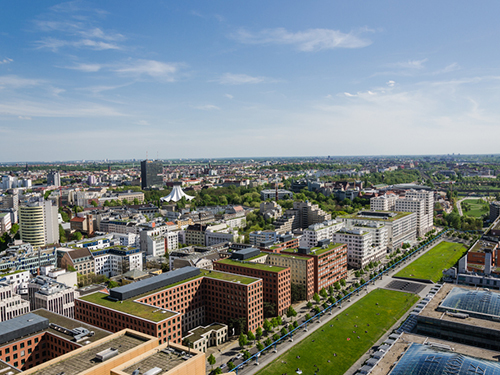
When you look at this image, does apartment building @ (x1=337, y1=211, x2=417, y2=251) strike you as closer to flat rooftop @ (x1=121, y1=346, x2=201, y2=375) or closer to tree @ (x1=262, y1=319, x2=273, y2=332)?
tree @ (x1=262, y1=319, x2=273, y2=332)

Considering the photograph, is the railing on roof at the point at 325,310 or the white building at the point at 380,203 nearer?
the railing on roof at the point at 325,310

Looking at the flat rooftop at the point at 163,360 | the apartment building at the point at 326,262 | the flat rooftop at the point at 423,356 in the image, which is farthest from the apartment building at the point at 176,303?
the flat rooftop at the point at 423,356

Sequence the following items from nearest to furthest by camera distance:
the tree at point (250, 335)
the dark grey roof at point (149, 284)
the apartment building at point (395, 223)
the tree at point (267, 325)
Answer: the dark grey roof at point (149, 284) → the tree at point (250, 335) → the tree at point (267, 325) → the apartment building at point (395, 223)

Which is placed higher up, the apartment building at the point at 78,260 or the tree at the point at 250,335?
the apartment building at the point at 78,260

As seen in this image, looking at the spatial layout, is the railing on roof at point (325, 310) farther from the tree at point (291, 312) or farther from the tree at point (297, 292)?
the tree at point (297, 292)

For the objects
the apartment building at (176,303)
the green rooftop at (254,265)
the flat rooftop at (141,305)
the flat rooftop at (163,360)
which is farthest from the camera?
the green rooftop at (254,265)

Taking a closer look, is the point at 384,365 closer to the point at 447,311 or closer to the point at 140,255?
the point at 447,311

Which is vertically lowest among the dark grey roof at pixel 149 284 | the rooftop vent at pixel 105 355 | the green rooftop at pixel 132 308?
the green rooftop at pixel 132 308
